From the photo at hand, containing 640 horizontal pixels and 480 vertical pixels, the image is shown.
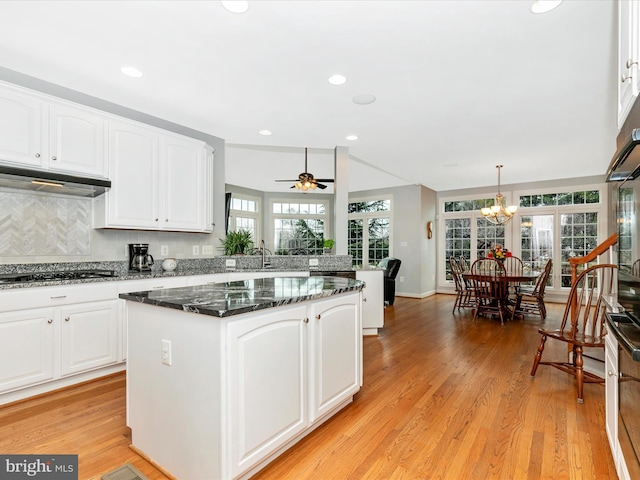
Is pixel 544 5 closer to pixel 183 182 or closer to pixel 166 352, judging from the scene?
pixel 166 352

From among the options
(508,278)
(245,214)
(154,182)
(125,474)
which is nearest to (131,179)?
(154,182)

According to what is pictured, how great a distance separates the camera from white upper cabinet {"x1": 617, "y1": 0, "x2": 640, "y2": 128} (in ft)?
4.20

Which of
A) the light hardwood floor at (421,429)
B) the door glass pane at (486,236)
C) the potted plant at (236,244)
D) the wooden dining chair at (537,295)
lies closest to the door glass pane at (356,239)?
the door glass pane at (486,236)

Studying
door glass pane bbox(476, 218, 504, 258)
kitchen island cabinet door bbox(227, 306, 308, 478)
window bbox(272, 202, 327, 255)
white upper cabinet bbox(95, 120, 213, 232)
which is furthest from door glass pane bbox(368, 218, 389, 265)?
kitchen island cabinet door bbox(227, 306, 308, 478)

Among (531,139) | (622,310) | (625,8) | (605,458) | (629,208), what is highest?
(531,139)

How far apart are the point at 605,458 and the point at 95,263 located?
4.10 metres

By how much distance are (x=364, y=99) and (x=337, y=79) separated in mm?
472

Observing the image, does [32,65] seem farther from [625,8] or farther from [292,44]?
[625,8]

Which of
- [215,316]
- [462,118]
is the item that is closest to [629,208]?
[215,316]

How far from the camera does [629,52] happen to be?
1.39 meters

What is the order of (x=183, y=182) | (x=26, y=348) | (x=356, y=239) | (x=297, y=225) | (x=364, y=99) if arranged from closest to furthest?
(x=26, y=348) < (x=364, y=99) < (x=183, y=182) < (x=356, y=239) < (x=297, y=225)

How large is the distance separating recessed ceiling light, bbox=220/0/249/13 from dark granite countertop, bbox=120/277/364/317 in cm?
170

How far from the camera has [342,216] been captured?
4562mm

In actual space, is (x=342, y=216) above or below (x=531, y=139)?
below
